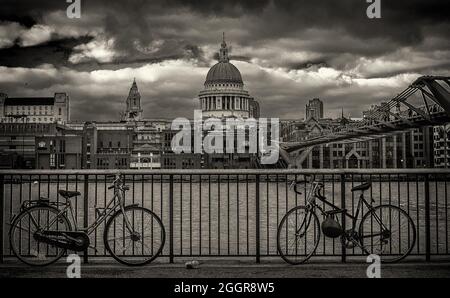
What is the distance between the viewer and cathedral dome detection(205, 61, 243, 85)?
130750 millimetres

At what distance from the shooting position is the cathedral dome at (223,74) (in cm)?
13075

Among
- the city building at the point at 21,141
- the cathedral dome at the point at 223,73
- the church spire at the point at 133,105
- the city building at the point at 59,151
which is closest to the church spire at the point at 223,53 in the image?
the cathedral dome at the point at 223,73

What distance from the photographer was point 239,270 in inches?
262

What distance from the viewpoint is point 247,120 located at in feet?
402

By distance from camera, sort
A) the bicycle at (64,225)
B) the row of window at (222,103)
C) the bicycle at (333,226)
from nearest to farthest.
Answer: the bicycle at (64,225)
the bicycle at (333,226)
the row of window at (222,103)

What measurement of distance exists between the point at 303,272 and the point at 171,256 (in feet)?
5.37

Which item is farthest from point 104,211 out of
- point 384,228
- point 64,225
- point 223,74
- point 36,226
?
point 223,74

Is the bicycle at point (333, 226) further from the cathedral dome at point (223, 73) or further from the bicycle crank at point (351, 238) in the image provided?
the cathedral dome at point (223, 73)

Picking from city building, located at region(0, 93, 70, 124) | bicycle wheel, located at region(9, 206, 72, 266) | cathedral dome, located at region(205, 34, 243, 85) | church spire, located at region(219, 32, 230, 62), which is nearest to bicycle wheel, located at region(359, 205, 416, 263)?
bicycle wheel, located at region(9, 206, 72, 266)

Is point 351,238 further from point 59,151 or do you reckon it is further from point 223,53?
point 223,53

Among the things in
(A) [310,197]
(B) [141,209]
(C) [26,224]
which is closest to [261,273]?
(A) [310,197]

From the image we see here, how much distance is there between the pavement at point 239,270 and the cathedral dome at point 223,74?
124060mm

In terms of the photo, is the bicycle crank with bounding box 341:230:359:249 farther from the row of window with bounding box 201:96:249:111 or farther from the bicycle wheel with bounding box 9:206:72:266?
the row of window with bounding box 201:96:249:111
